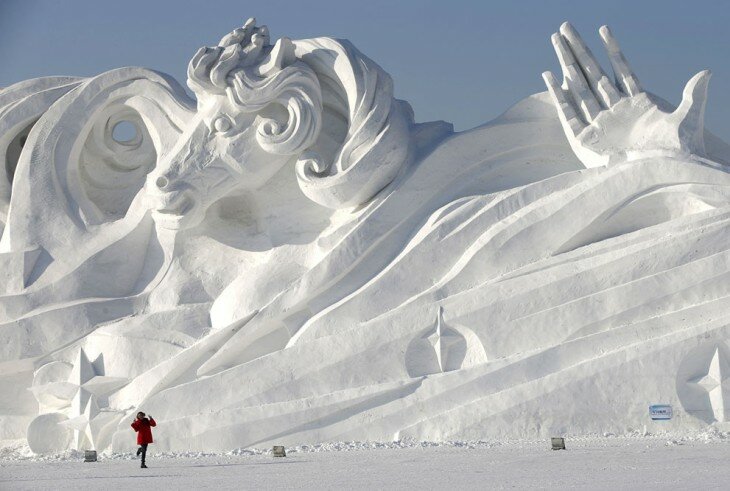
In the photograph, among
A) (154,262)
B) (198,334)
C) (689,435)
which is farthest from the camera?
(154,262)

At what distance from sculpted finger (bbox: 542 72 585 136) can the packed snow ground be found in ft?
10.8

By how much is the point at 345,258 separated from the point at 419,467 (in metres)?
3.64

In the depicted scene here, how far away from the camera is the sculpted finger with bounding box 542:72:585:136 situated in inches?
591

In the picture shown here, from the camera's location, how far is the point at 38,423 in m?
14.6

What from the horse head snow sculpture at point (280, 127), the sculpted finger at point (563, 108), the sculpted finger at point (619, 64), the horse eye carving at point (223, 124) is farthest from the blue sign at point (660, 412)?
the horse eye carving at point (223, 124)

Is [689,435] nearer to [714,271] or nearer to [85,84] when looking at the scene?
[714,271]

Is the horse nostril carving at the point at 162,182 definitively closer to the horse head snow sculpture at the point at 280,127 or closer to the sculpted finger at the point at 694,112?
the horse head snow sculpture at the point at 280,127

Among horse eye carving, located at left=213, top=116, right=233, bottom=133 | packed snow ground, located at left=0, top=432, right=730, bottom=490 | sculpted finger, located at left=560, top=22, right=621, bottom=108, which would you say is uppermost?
sculpted finger, located at left=560, top=22, right=621, bottom=108

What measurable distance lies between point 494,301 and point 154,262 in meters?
3.91

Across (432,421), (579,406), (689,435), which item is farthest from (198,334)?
(689,435)

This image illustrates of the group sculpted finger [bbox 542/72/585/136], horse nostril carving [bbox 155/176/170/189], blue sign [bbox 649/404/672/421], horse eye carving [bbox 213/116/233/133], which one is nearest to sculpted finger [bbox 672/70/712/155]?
sculpted finger [bbox 542/72/585/136]

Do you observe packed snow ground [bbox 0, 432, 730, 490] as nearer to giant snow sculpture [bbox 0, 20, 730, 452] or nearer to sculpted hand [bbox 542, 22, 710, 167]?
giant snow sculpture [bbox 0, 20, 730, 452]

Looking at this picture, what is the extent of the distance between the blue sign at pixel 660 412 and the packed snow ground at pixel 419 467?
0.40m

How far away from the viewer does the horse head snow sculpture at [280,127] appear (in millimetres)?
15047
